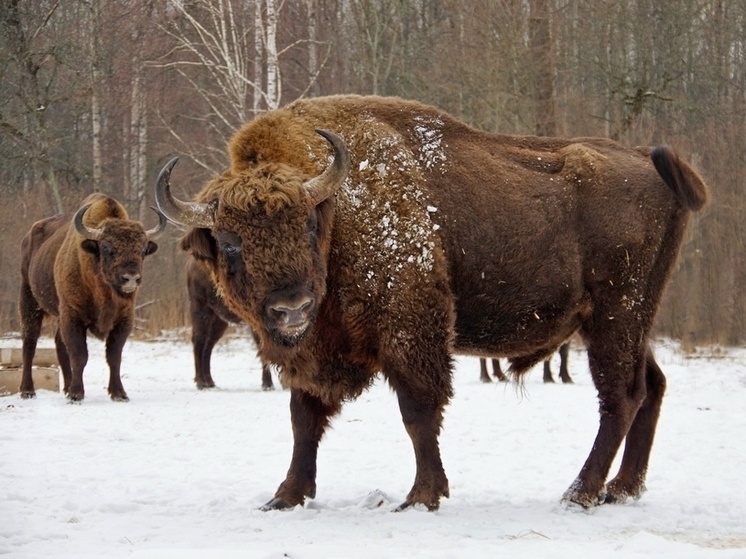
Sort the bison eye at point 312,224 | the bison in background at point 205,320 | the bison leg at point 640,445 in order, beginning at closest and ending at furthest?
the bison eye at point 312,224
the bison leg at point 640,445
the bison in background at point 205,320

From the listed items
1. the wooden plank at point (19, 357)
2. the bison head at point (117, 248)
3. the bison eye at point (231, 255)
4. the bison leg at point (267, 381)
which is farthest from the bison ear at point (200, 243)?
the wooden plank at point (19, 357)

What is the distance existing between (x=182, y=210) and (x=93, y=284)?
7.67 meters

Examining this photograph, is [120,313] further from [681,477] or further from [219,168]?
[219,168]

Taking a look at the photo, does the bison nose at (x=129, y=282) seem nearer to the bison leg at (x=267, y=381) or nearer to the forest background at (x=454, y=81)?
the forest background at (x=454, y=81)

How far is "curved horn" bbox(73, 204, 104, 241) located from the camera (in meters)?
13.0

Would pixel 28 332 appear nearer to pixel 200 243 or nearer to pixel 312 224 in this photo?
pixel 200 243

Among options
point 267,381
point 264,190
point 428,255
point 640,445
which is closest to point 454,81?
point 267,381

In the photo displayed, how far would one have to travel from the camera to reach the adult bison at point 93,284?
520 inches

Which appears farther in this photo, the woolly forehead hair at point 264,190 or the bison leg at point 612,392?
the bison leg at point 612,392

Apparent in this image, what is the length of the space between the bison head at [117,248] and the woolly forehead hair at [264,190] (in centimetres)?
691

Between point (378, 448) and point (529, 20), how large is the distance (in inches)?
530

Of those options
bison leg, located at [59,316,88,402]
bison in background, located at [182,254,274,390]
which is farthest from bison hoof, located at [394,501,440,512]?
bison in background, located at [182,254,274,390]

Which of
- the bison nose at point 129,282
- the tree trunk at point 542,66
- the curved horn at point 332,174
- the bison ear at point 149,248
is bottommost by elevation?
the bison nose at point 129,282

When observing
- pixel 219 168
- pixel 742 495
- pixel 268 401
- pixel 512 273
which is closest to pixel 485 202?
pixel 512 273
